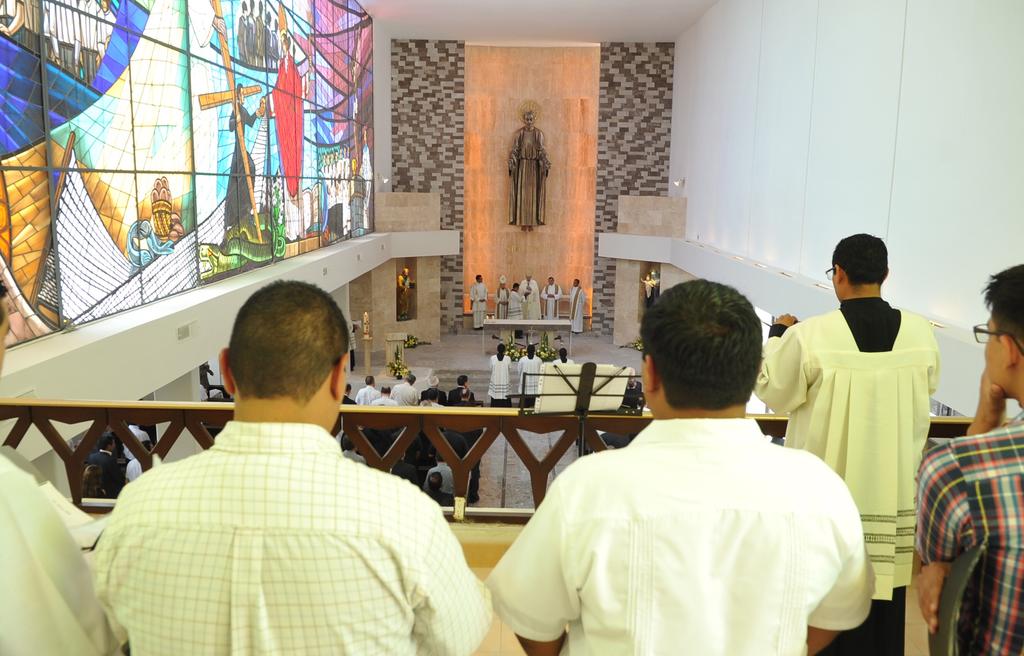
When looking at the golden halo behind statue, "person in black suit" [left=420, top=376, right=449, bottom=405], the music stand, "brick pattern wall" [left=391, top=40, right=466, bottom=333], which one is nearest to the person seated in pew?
the music stand

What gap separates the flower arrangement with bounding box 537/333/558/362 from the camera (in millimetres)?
17231

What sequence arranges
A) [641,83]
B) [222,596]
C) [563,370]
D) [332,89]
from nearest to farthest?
1. [222,596]
2. [563,370]
3. [332,89]
4. [641,83]

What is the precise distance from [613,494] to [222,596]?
2.39 ft

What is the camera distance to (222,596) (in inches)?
55.0

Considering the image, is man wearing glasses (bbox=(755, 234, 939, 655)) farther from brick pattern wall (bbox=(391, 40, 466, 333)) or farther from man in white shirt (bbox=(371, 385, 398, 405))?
brick pattern wall (bbox=(391, 40, 466, 333))

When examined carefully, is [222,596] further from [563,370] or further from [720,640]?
[563,370]

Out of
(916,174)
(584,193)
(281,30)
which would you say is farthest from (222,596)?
(584,193)

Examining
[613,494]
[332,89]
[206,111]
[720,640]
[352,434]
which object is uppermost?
[332,89]

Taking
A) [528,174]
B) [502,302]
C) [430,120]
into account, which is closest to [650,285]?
[502,302]

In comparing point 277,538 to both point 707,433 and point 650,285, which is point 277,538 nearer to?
point 707,433

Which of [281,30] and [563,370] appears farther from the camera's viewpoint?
[281,30]

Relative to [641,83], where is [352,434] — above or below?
below

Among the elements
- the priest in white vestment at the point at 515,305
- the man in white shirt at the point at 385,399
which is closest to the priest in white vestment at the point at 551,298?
the priest in white vestment at the point at 515,305

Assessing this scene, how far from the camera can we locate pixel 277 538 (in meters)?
1.37
